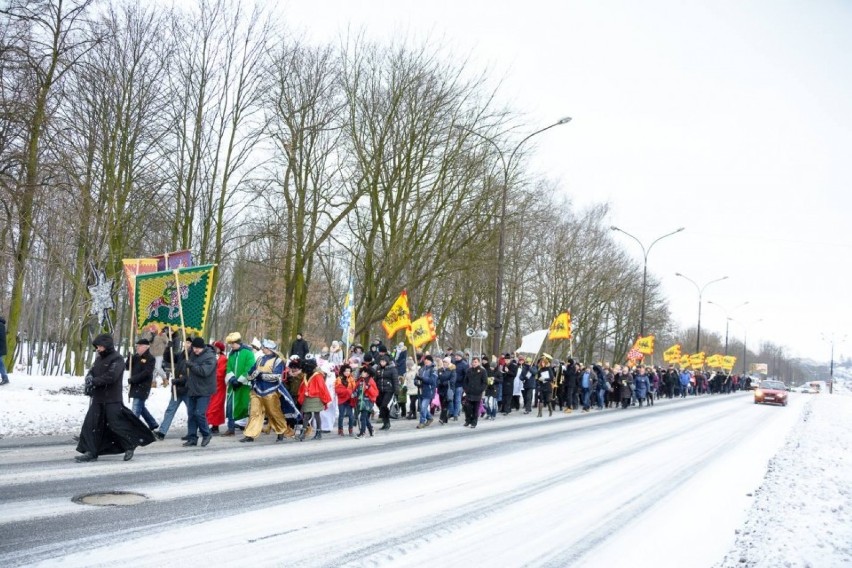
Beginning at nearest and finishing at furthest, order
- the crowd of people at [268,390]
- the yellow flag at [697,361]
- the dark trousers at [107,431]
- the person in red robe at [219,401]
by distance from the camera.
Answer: the dark trousers at [107,431] < the crowd of people at [268,390] < the person in red robe at [219,401] < the yellow flag at [697,361]

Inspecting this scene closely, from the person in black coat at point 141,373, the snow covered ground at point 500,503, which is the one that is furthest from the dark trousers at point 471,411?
the person in black coat at point 141,373

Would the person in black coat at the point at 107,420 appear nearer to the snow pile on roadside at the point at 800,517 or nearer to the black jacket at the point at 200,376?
the black jacket at the point at 200,376

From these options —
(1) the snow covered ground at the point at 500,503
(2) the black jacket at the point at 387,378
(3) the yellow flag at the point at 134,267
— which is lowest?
(1) the snow covered ground at the point at 500,503

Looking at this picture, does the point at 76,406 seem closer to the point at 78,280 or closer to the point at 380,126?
the point at 78,280

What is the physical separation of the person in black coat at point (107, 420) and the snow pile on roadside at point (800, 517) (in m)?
7.49

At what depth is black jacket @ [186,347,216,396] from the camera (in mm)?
Result: 12219

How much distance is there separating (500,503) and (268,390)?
20.9ft

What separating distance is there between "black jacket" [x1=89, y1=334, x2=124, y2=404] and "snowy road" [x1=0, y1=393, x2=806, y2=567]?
89cm

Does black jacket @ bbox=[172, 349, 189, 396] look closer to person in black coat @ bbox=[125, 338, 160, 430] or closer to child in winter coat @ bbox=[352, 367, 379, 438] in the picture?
person in black coat @ bbox=[125, 338, 160, 430]

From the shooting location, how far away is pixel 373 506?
8.14 meters

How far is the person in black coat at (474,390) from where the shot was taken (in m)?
19.7

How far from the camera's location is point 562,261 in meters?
49.5

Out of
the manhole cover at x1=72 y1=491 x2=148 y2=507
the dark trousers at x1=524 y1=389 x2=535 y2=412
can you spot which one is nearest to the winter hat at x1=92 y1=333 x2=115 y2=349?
the manhole cover at x1=72 y1=491 x2=148 y2=507

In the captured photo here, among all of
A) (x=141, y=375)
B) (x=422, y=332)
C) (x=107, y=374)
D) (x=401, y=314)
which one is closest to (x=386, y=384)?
(x=141, y=375)
